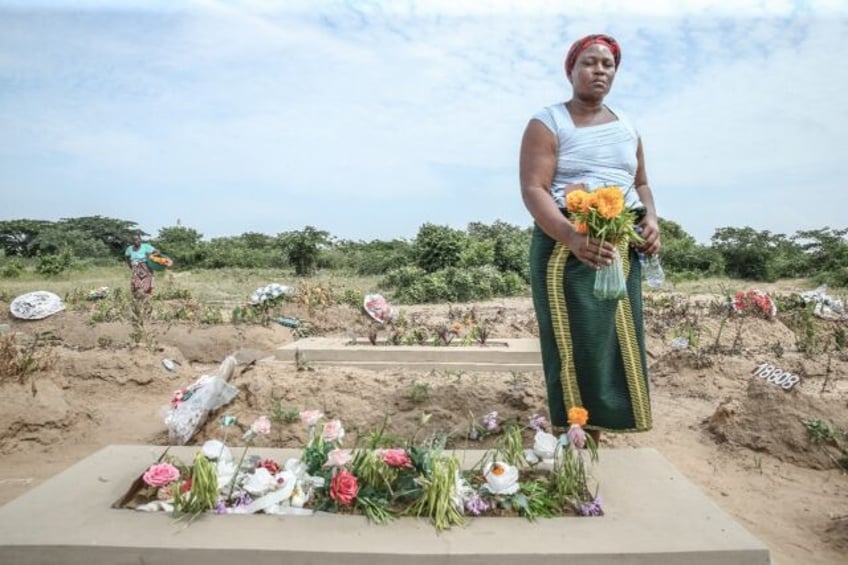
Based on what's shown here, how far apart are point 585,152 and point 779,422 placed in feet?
7.52

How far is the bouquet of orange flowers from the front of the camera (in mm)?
2385

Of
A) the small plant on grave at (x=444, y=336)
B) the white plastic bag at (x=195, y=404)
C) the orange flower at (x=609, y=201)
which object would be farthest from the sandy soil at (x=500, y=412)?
the orange flower at (x=609, y=201)

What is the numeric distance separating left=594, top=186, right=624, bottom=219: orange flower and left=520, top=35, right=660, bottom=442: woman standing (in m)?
0.26

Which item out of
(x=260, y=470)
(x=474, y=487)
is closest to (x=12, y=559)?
(x=260, y=470)

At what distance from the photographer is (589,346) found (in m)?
2.67

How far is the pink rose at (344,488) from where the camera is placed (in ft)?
7.23

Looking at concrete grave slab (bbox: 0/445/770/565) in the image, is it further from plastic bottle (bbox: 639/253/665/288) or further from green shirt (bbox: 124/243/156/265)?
green shirt (bbox: 124/243/156/265)

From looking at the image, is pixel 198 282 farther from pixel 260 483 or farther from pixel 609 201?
pixel 609 201

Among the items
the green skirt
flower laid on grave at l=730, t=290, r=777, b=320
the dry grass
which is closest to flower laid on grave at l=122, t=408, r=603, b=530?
the green skirt

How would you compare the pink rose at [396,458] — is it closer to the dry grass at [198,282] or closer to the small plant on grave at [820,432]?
the small plant on grave at [820,432]

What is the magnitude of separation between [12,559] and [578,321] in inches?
80.3

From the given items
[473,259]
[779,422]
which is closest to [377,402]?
[779,422]

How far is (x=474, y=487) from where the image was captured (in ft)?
7.57

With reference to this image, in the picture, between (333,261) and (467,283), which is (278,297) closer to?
(467,283)
